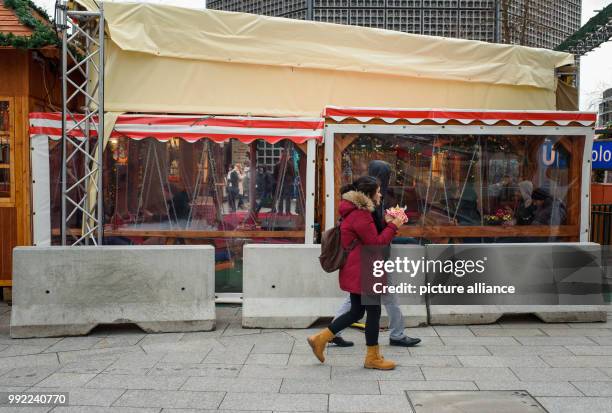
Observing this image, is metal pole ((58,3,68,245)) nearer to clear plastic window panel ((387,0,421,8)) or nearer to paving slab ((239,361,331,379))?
paving slab ((239,361,331,379))

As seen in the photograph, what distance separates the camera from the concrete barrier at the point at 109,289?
22.9 feet

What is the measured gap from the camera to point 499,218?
9.50m

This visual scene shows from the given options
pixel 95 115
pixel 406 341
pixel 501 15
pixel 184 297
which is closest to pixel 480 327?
pixel 406 341

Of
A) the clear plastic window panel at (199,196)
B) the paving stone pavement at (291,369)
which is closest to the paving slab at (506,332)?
the paving stone pavement at (291,369)

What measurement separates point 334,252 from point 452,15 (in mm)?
15046

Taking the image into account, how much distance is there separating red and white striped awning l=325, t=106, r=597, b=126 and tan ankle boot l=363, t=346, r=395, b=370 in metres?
4.21

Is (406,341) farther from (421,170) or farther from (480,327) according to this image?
(421,170)

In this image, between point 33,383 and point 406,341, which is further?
point 406,341

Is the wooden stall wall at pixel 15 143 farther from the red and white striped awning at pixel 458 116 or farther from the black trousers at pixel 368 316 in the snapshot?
the black trousers at pixel 368 316

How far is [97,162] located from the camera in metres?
8.93

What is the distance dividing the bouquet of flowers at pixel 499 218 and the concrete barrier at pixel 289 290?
2607 mm

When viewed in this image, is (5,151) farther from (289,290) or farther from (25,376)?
(289,290)

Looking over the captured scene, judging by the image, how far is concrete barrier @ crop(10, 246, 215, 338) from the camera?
6992mm

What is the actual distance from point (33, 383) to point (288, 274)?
10.1ft
